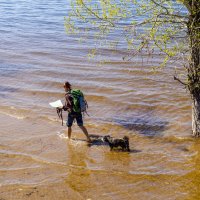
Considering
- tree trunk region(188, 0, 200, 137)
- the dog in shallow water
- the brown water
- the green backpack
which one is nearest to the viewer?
the brown water

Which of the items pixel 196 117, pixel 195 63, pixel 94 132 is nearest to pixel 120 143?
pixel 94 132

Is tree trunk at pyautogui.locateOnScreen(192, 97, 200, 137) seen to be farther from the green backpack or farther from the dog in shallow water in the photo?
the green backpack

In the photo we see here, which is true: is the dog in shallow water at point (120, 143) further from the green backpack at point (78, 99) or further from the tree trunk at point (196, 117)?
the tree trunk at point (196, 117)

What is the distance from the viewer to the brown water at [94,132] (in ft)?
31.1

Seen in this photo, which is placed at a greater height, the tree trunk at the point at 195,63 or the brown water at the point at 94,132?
the tree trunk at the point at 195,63

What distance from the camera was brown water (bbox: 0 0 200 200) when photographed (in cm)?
947

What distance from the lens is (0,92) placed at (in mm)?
17047

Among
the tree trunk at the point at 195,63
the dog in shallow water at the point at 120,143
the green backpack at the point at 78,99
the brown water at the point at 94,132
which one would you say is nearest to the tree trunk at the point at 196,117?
the tree trunk at the point at 195,63

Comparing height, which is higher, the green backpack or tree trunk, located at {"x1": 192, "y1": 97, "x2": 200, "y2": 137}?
the green backpack

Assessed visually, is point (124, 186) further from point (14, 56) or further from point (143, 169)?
point (14, 56)

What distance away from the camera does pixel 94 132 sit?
43.1 ft

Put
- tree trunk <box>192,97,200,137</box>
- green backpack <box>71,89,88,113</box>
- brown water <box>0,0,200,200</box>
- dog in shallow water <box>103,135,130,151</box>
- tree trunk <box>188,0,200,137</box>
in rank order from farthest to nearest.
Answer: tree trunk <box>192,97,200,137</box>
green backpack <box>71,89,88,113</box>
dog in shallow water <box>103,135,130,151</box>
tree trunk <box>188,0,200,137</box>
brown water <box>0,0,200,200</box>

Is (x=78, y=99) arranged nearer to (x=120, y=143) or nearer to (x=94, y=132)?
(x=120, y=143)

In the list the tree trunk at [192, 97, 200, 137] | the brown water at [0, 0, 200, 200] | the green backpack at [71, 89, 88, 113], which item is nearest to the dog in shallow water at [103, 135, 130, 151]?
the brown water at [0, 0, 200, 200]
